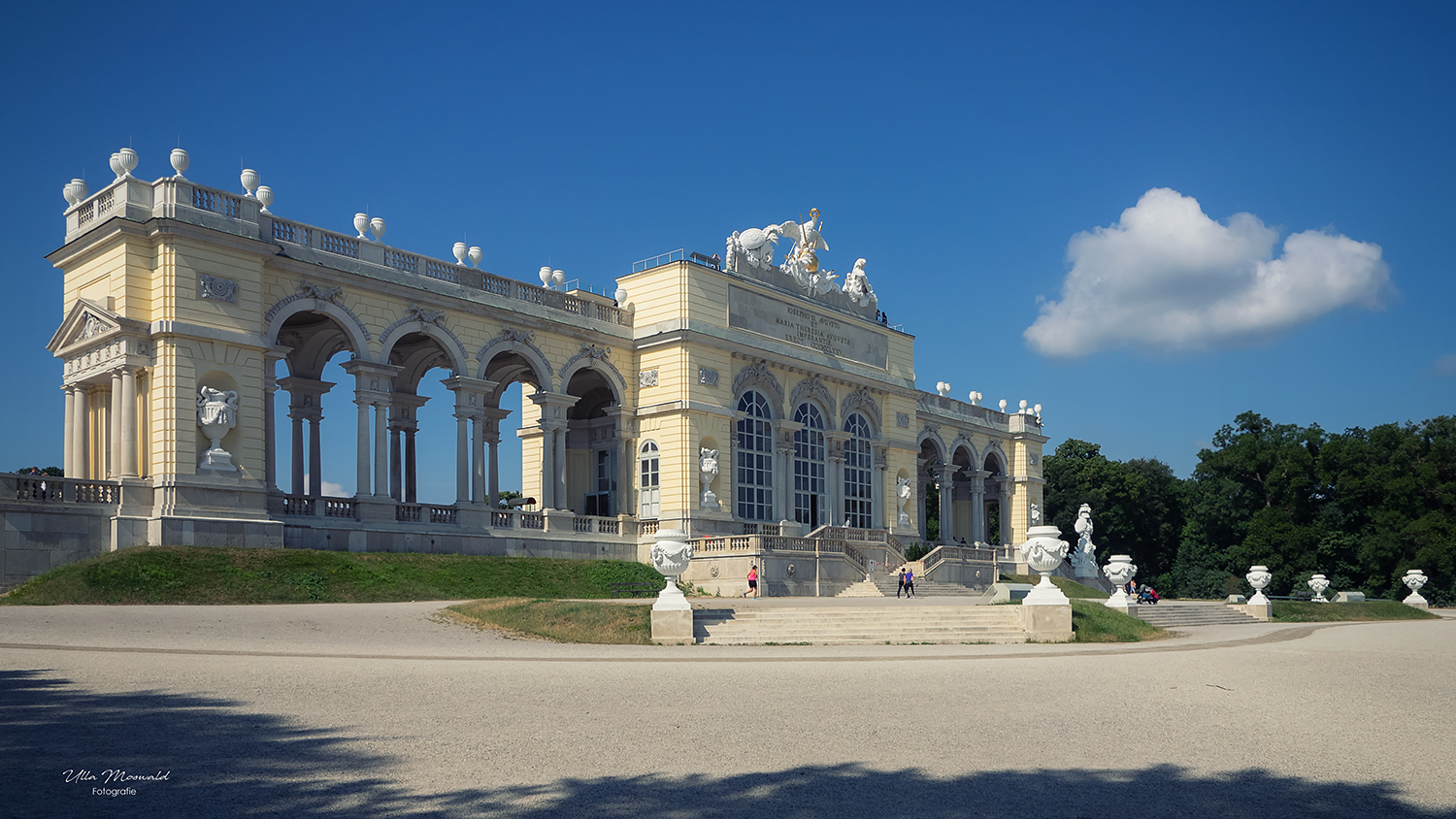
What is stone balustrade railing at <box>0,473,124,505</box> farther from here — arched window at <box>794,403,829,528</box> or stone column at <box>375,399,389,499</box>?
arched window at <box>794,403,829,528</box>

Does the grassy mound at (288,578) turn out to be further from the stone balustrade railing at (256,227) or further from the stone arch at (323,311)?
the stone balustrade railing at (256,227)

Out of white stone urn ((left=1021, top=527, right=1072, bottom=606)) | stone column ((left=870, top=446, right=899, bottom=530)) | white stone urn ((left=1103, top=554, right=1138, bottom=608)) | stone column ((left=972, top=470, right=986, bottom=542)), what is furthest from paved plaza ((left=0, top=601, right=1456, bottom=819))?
stone column ((left=972, top=470, right=986, bottom=542))

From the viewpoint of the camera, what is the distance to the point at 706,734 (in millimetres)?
10430

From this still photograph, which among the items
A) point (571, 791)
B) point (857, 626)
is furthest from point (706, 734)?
point (857, 626)

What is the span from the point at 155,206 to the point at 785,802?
1194 inches

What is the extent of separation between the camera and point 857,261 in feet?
184

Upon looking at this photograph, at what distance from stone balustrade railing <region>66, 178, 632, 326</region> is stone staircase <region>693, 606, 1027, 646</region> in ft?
62.5

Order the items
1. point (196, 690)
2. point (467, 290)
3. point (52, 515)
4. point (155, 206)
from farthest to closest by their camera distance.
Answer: point (467, 290)
point (155, 206)
point (52, 515)
point (196, 690)

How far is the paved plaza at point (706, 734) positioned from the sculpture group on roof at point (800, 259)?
106 ft

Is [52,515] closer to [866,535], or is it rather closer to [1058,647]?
[1058,647]

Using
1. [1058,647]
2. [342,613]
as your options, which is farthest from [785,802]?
[342,613]

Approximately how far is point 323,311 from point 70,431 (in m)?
8.27

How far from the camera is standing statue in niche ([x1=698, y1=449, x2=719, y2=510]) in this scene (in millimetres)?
45219

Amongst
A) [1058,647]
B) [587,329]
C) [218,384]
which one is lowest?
[1058,647]
